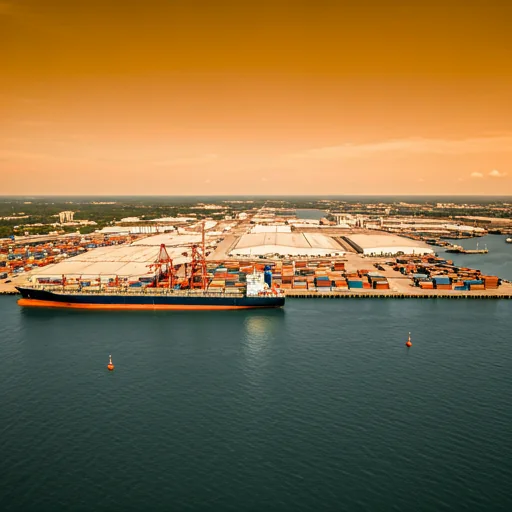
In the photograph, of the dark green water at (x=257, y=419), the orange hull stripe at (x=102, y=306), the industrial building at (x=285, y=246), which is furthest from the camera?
the industrial building at (x=285, y=246)

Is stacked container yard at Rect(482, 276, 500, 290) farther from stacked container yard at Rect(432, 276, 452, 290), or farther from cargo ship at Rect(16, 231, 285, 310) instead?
cargo ship at Rect(16, 231, 285, 310)

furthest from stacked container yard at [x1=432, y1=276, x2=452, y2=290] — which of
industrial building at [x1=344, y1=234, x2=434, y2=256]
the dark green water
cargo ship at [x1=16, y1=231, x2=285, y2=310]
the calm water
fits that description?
industrial building at [x1=344, y1=234, x2=434, y2=256]

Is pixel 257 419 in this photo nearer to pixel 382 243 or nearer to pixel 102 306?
pixel 102 306

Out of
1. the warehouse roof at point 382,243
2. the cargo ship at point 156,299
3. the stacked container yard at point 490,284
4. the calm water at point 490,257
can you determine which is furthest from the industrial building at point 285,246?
the cargo ship at point 156,299

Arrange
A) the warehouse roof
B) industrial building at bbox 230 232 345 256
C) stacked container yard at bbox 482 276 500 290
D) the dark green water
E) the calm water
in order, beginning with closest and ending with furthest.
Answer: the dark green water, stacked container yard at bbox 482 276 500 290, the calm water, industrial building at bbox 230 232 345 256, the warehouse roof

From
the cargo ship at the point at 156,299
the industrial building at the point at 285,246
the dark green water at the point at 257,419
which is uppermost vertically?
the industrial building at the point at 285,246

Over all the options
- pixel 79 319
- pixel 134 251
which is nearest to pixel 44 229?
pixel 134 251

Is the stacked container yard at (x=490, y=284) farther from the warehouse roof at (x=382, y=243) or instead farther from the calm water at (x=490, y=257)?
the warehouse roof at (x=382, y=243)

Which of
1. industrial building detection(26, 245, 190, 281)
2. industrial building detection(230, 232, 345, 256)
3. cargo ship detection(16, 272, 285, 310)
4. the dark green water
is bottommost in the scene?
the dark green water
